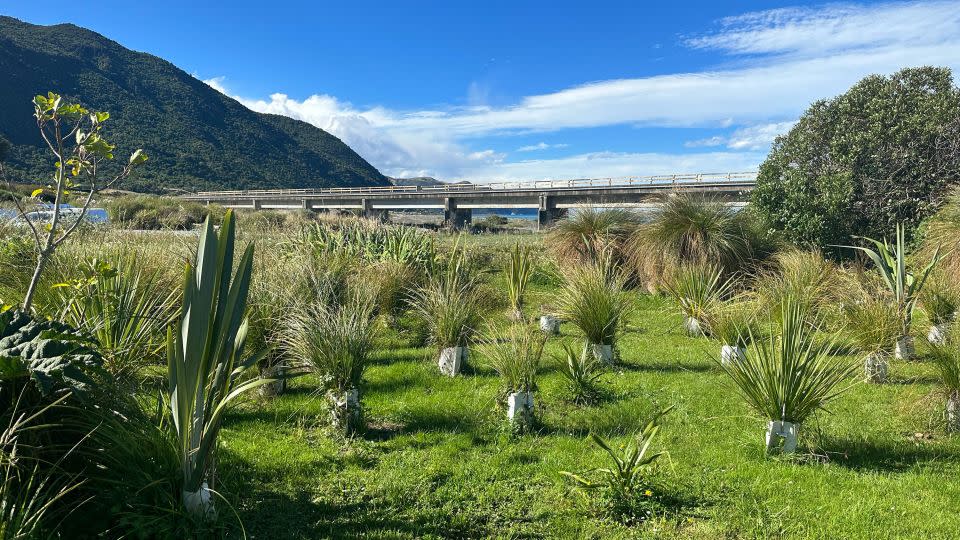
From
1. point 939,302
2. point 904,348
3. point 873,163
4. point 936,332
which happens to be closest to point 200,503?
point 904,348

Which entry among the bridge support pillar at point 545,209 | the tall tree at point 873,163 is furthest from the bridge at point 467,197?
the tall tree at point 873,163

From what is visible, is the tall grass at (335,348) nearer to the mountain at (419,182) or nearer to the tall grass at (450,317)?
the tall grass at (450,317)

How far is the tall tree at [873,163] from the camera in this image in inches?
413

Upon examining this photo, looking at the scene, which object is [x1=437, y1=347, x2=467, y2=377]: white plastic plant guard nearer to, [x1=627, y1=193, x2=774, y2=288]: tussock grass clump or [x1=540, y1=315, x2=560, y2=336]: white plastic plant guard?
[x1=540, y1=315, x2=560, y2=336]: white plastic plant guard

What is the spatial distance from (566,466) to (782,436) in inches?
59.0

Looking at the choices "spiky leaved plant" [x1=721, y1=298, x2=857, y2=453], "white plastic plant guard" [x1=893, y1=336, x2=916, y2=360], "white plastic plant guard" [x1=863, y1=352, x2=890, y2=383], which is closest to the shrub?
"spiky leaved plant" [x1=721, y1=298, x2=857, y2=453]

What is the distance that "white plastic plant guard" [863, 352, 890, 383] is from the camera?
5367 millimetres

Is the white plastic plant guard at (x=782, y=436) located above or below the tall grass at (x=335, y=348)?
below

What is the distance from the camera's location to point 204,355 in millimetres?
2445

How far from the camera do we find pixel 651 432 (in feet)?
10.9

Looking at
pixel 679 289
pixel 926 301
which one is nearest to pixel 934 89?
pixel 926 301

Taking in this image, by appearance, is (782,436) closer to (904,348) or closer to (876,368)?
(876,368)

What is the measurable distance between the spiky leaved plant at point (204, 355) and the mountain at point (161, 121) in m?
56.0

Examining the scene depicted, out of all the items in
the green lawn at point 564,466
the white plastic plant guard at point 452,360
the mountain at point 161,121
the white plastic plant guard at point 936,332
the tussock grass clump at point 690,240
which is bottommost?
the green lawn at point 564,466
